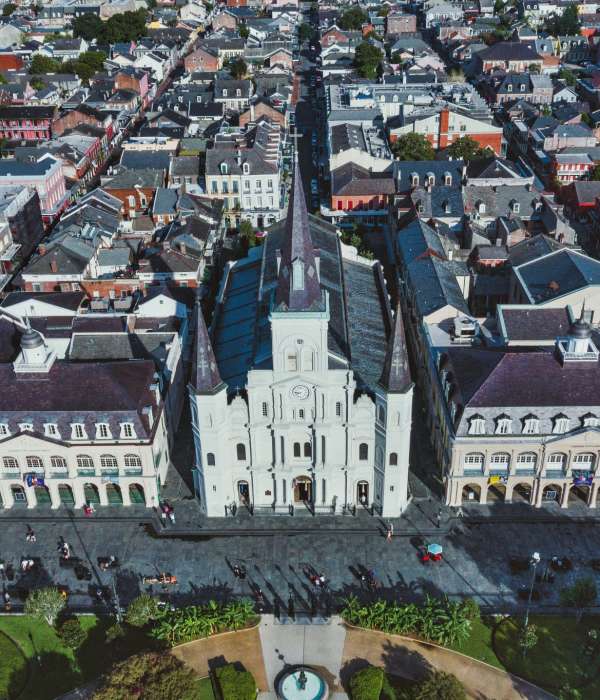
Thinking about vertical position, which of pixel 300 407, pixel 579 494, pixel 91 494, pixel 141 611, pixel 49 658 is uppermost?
pixel 300 407

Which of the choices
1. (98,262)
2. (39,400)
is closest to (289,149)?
(98,262)

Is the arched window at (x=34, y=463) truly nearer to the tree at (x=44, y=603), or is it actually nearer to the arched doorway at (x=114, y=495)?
the arched doorway at (x=114, y=495)

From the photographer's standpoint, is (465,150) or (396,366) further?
(465,150)

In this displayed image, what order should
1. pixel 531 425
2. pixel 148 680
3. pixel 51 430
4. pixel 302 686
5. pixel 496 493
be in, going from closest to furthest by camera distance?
pixel 148 680 < pixel 302 686 < pixel 531 425 < pixel 51 430 < pixel 496 493

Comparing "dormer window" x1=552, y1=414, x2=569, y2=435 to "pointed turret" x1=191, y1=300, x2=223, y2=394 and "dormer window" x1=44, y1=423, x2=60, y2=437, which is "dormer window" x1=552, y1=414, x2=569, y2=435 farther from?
"dormer window" x1=44, y1=423, x2=60, y2=437

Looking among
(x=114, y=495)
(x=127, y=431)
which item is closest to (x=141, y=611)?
(x=127, y=431)

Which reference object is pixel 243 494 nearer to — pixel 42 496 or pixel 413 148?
pixel 42 496

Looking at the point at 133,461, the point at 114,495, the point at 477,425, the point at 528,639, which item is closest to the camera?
the point at 528,639
